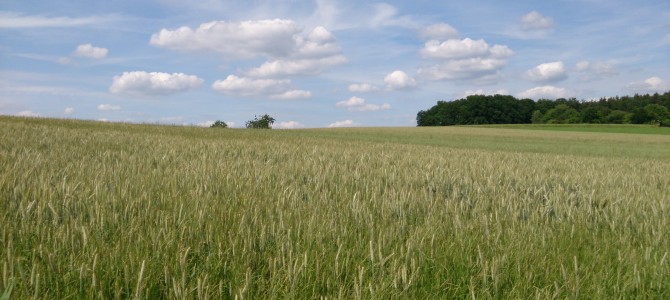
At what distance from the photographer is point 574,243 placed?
3244 millimetres

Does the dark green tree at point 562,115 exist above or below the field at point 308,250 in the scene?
above

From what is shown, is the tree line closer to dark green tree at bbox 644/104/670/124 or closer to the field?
dark green tree at bbox 644/104/670/124

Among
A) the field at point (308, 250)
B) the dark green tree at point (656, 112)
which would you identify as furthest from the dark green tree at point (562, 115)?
the field at point (308, 250)

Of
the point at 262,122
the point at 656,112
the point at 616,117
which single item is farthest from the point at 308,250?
the point at 616,117

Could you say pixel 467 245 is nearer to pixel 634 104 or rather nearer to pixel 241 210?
pixel 241 210

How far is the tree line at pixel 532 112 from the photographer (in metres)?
107

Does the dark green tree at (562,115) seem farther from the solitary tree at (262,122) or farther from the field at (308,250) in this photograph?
the field at (308,250)

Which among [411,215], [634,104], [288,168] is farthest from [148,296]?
[634,104]

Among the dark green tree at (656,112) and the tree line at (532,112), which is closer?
the dark green tree at (656,112)

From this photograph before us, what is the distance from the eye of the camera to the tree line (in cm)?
10675

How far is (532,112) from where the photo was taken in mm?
123188

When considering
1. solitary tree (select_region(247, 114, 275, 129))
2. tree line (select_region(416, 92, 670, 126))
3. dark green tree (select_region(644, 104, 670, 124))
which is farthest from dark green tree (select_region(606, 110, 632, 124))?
solitary tree (select_region(247, 114, 275, 129))

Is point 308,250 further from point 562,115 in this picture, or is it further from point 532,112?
point 532,112

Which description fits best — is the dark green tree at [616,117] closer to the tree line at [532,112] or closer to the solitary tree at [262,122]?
the tree line at [532,112]
